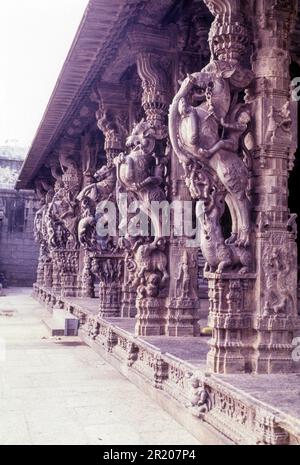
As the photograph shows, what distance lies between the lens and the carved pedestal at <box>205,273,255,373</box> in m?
4.79

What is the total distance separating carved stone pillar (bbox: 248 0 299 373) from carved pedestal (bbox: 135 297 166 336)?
264 centimetres

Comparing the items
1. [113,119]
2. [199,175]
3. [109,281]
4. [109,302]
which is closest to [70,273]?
[109,281]

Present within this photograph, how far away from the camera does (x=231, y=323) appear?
479 cm

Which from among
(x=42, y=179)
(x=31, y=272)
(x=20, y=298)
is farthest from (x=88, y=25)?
(x=31, y=272)

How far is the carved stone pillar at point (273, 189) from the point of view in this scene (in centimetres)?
480

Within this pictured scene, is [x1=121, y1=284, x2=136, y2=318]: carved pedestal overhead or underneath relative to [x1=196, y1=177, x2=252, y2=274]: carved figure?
underneath

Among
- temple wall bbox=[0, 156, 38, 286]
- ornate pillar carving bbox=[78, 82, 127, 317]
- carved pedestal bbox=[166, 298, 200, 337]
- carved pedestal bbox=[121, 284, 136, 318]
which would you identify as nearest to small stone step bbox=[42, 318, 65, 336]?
ornate pillar carving bbox=[78, 82, 127, 317]

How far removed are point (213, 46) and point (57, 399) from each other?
3.88 metres

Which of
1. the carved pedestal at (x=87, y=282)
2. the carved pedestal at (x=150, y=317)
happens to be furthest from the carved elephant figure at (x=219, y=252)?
the carved pedestal at (x=87, y=282)

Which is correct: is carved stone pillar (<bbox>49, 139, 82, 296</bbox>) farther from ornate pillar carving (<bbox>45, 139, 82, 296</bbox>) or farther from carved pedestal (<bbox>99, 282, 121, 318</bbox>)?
carved pedestal (<bbox>99, 282, 121, 318</bbox>)

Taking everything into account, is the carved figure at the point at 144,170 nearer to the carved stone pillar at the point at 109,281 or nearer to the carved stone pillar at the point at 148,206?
the carved stone pillar at the point at 148,206

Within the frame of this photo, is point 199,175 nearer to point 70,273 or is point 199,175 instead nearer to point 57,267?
point 70,273

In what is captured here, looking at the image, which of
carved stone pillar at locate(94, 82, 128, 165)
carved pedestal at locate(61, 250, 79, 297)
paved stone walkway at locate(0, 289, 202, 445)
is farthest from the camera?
carved pedestal at locate(61, 250, 79, 297)

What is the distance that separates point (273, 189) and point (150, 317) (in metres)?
3.03
